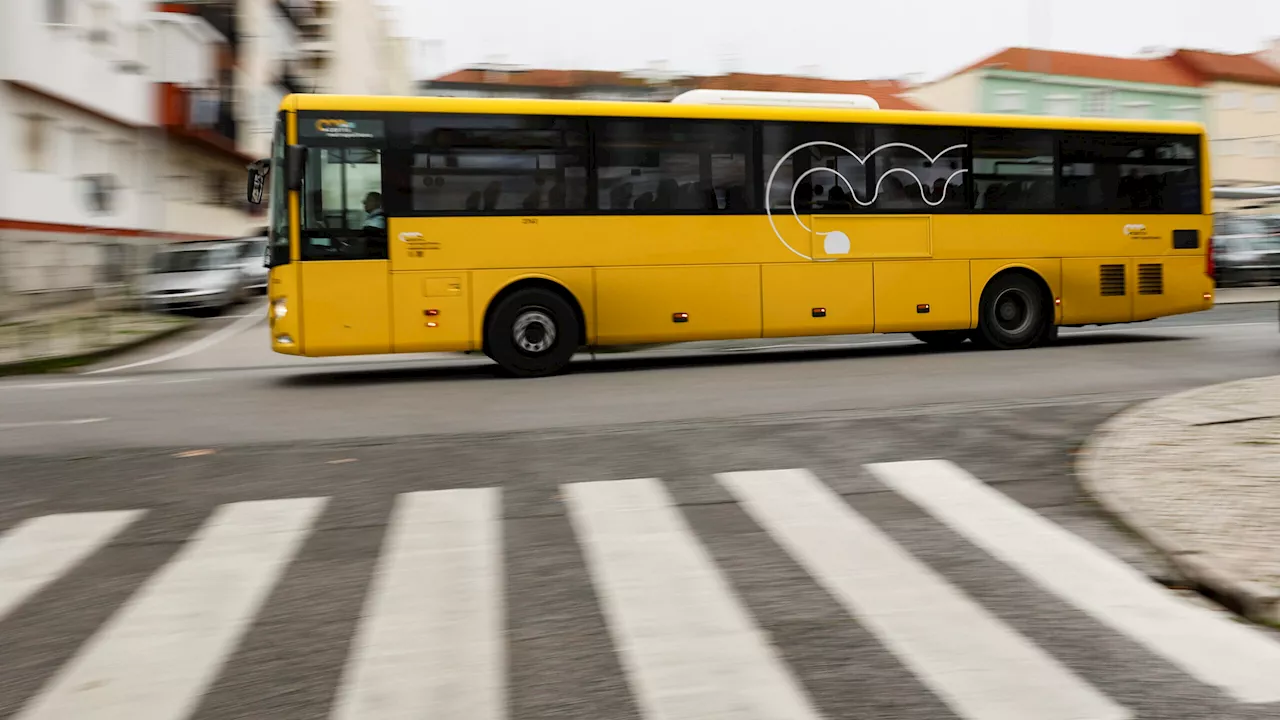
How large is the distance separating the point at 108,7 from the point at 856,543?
102ft

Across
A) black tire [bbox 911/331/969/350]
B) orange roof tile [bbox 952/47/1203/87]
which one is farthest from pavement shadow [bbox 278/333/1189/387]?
orange roof tile [bbox 952/47/1203/87]

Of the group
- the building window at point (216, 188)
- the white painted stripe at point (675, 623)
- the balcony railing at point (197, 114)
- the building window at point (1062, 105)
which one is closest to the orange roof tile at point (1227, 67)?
the building window at point (1062, 105)

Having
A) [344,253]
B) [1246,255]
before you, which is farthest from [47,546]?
[1246,255]

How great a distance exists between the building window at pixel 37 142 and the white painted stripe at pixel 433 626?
25382 millimetres

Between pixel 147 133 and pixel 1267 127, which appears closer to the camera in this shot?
pixel 147 133

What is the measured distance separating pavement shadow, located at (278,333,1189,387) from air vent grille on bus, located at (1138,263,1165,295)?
76 centimetres

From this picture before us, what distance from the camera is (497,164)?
45.1 feet

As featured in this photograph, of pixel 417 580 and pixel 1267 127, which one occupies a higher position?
pixel 1267 127

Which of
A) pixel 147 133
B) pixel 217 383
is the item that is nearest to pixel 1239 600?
pixel 217 383

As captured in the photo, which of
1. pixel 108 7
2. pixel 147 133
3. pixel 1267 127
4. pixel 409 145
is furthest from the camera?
pixel 1267 127

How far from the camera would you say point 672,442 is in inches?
340

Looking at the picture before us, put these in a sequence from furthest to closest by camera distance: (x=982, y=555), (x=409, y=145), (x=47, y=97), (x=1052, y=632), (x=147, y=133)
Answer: (x=147, y=133) → (x=47, y=97) → (x=409, y=145) → (x=982, y=555) → (x=1052, y=632)

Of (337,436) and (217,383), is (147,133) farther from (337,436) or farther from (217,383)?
(337,436)

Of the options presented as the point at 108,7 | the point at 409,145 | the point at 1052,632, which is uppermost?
the point at 108,7
